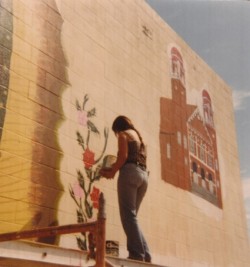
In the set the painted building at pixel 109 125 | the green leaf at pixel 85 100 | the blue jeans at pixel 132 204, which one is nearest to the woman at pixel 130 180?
the blue jeans at pixel 132 204

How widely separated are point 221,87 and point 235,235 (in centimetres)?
328

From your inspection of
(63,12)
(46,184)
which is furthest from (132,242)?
(63,12)

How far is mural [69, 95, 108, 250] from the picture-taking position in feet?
14.3

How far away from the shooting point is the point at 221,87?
30.6 feet

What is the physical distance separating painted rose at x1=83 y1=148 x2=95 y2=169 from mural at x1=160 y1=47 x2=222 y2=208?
1783 millimetres

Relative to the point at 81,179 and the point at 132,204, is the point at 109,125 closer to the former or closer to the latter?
the point at 81,179

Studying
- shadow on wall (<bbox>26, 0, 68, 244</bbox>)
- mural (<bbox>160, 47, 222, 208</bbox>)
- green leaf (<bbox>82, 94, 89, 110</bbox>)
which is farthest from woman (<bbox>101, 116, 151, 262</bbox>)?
mural (<bbox>160, 47, 222, 208</bbox>)

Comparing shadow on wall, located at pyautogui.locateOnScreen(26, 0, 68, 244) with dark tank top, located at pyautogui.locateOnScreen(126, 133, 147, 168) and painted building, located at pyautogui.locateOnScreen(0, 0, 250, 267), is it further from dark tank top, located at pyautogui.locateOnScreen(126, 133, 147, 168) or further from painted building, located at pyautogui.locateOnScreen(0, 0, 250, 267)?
dark tank top, located at pyautogui.locateOnScreen(126, 133, 147, 168)

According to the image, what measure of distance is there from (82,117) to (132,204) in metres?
1.56

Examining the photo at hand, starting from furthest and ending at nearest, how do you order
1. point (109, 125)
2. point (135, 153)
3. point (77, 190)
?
point (109, 125), point (77, 190), point (135, 153)

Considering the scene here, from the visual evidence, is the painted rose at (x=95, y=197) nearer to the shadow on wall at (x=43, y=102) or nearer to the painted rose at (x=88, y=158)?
the painted rose at (x=88, y=158)

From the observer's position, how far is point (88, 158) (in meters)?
4.71

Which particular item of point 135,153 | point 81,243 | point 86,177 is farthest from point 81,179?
point 135,153

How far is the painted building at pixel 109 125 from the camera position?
391 cm
